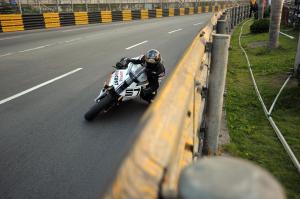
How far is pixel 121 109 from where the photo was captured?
676 cm

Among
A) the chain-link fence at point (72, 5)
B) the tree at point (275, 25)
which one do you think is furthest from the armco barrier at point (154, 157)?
the chain-link fence at point (72, 5)

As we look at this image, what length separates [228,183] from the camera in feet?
3.34

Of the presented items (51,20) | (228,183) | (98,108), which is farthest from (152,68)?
(51,20)

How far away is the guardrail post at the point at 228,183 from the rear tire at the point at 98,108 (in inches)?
197

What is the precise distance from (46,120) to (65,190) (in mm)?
2451

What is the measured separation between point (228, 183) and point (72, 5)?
31.3m

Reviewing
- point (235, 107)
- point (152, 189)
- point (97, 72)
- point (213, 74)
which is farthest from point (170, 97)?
point (97, 72)

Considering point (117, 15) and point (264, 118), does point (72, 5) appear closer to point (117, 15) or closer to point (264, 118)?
point (117, 15)

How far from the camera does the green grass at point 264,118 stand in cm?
428

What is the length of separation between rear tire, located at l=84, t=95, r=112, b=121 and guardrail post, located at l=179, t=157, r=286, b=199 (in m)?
5.00

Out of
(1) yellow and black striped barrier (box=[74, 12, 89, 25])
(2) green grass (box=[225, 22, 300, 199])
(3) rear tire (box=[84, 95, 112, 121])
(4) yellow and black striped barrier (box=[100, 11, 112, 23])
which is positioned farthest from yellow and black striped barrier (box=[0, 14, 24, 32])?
(3) rear tire (box=[84, 95, 112, 121])

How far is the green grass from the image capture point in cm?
428

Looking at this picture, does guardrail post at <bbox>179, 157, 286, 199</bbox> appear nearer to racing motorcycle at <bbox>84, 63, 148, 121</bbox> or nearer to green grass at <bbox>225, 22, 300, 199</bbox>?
green grass at <bbox>225, 22, 300, 199</bbox>

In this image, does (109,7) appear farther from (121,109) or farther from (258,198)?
(258,198)
